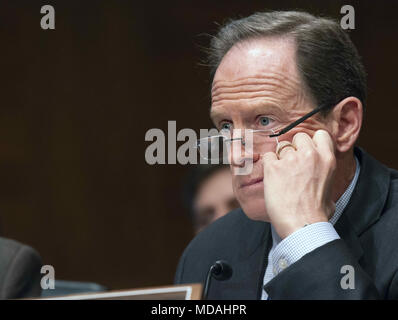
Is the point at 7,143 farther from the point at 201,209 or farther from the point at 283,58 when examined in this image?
the point at 283,58

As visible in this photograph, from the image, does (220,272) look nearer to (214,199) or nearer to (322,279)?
(322,279)

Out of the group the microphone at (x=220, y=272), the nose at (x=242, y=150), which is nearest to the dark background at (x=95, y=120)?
the nose at (x=242, y=150)

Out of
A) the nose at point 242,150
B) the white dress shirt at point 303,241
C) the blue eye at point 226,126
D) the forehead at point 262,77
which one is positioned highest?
the forehead at point 262,77

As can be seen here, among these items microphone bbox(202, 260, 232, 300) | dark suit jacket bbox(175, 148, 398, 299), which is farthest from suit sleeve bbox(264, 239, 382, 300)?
microphone bbox(202, 260, 232, 300)

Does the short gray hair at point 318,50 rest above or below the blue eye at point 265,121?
above

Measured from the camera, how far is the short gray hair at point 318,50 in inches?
68.8

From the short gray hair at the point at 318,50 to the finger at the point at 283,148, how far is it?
138 mm

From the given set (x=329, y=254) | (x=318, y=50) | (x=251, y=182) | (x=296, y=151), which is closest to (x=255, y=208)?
(x=251, y=182)

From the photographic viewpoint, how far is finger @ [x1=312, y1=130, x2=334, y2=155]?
1.65m

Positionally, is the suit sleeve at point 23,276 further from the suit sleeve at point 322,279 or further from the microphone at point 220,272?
the suit sleeve at point 322,279

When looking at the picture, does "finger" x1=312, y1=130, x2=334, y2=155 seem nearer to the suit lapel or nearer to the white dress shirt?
the white dress shirt

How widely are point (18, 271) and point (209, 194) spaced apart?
111 cm

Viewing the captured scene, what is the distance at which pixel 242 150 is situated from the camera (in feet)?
5.65

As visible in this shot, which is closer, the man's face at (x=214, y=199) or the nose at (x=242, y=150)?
the nose at (x=242, y=150)
